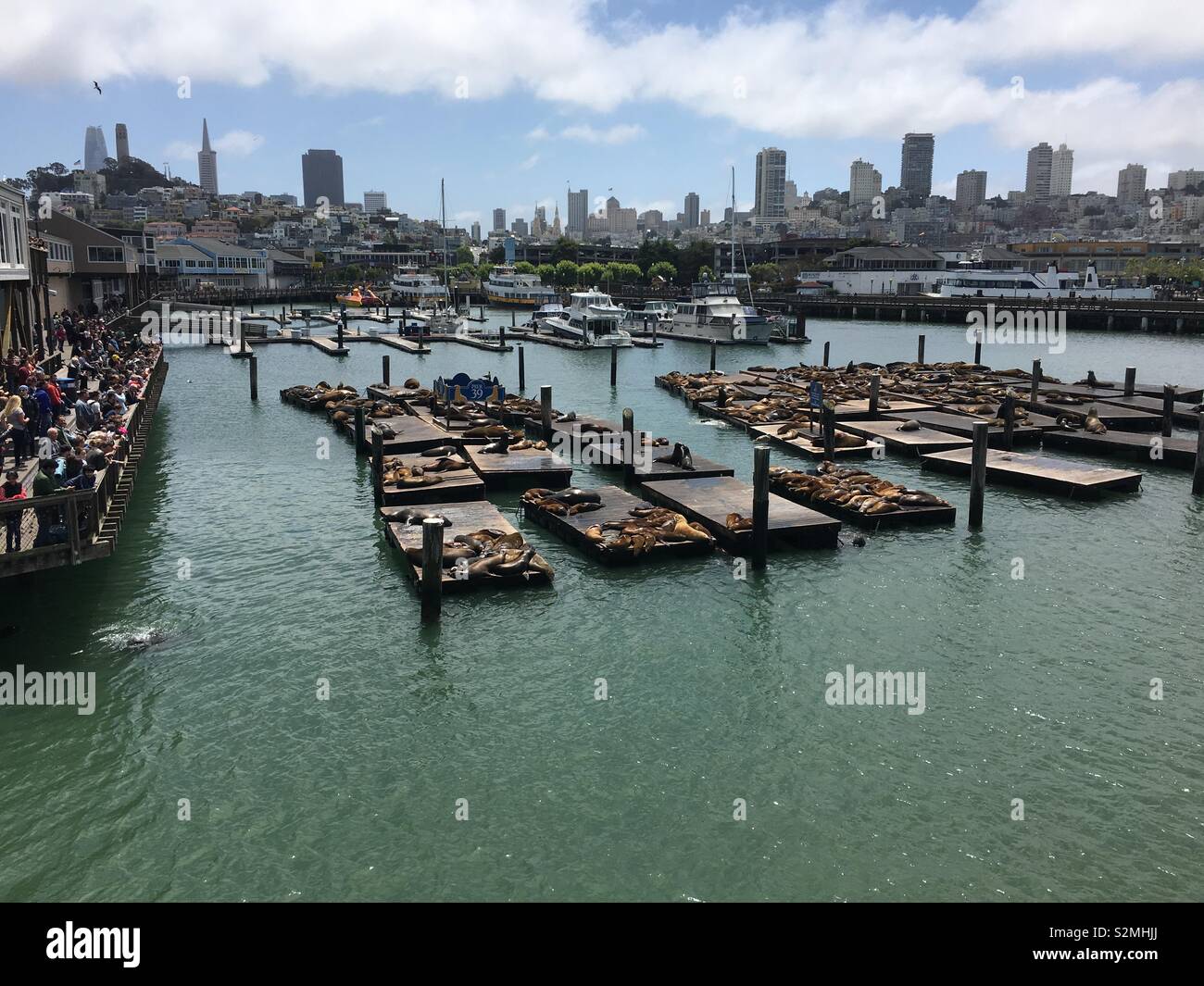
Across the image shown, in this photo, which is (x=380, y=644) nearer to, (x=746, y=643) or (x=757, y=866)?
(x=746, y=643)

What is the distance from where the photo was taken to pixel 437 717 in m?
13.3

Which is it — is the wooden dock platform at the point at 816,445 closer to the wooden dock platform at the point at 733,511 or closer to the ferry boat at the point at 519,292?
the wooden dock platform at the point at 733,511

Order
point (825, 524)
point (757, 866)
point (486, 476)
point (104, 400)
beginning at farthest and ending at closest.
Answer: point (486, 476) < point (104, 400) < point (825, 524) < point (757, 866)

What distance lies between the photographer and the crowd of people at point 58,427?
46.0 feet

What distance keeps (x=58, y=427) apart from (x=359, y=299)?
103 metres

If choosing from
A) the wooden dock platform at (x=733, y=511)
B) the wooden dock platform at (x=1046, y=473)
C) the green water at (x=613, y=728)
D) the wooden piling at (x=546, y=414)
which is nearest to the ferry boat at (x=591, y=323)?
the wooden piling at (x=546, y=414)

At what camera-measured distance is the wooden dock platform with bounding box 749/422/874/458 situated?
30.3m

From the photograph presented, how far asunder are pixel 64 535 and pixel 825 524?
14510mm

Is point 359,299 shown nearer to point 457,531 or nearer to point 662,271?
point 662,271

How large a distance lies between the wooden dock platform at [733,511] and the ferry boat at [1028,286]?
3989 inches
